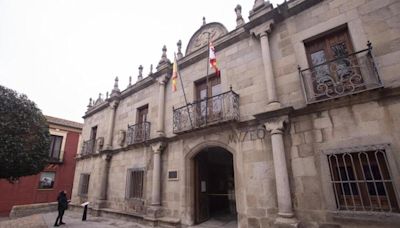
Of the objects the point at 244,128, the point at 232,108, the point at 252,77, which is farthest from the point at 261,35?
the point at 244,128

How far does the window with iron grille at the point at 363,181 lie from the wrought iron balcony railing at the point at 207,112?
111 inches

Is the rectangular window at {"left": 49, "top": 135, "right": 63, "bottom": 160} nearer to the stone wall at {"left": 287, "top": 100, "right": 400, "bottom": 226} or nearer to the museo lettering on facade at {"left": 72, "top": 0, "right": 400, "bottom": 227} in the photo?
the museo lettering on facade at {"left": 72, "top": 0, "right": 400, "bottom": 227}

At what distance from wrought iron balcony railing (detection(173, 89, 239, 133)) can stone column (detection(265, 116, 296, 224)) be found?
1.21 meters

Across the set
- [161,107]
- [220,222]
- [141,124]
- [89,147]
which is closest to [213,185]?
[220,222]

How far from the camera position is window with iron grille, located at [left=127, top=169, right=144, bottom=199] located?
882 centimetres

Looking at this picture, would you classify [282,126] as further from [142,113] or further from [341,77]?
[142,113]

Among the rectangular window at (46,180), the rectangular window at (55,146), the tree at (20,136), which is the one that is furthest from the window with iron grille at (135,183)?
the rectangular window at (55,146)

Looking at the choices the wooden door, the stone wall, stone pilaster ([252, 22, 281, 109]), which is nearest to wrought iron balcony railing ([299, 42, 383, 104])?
the stone wall

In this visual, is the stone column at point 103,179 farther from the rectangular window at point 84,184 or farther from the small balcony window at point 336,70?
the small balcony window at point 336,70

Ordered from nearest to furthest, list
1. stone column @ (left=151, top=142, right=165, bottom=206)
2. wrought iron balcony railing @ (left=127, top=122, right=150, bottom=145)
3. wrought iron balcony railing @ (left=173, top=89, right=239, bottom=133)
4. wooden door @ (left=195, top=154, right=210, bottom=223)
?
wrought iron balcony railing @ (left=173, top=89, right=239, bottom=133) < wooden door @ (left=195, top=154, right=210, bottom=223) < stone column @ (left=151, top=142, right=165, bottom=206) < wrought iron balcony railing @ (left=127, top=122, right=150, bottom=145)

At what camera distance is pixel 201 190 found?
7.47 meters

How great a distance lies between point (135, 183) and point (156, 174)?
1.99m

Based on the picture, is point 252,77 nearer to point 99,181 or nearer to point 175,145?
point 175,145

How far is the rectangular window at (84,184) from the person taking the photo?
12364mm
